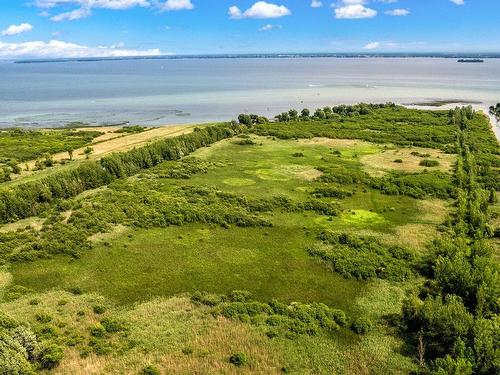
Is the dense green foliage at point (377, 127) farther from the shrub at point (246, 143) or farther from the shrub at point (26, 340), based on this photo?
the shrub at point (26, 340)

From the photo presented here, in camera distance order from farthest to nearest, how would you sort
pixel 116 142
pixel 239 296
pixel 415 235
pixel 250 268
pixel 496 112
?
pixel 496 112 < pixel 116 142 < pixel 415 235 < pixel 250 268 < pixel 239 296

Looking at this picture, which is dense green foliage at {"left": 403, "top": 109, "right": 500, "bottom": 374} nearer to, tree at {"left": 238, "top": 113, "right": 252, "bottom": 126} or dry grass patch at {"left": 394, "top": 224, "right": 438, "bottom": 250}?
dry grass patch at {"left": 394, "top": 224, "right": 438, "bottom": 250}

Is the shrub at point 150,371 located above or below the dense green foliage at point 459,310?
below

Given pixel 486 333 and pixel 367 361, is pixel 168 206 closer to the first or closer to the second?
pixel 367 361

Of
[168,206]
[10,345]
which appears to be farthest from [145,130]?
[10,345]

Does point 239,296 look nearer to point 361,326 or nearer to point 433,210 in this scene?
point 361,326

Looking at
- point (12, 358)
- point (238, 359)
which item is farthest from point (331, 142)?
point (12, 358)

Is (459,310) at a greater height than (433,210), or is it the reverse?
(459,310)

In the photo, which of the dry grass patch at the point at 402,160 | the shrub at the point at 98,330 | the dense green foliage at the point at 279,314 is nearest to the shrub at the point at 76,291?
the shrub at the point at 98,330
